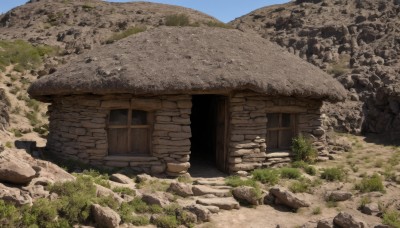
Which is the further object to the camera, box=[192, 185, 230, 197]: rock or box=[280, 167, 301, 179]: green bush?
box=[280, 167, 301, 179]: green bush

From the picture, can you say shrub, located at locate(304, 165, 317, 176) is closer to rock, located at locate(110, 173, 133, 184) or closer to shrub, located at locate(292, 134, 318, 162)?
shrub, located at locate(292, 134, 318, 162)

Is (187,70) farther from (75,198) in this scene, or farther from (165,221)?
(75,198)

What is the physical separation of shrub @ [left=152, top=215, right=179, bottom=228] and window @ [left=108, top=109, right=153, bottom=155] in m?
3.69

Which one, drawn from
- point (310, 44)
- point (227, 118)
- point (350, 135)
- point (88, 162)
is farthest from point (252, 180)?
point (310, 44)

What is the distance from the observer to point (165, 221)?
274 inches

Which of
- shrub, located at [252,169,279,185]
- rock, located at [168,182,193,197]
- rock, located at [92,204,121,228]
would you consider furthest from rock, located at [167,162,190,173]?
rock, located at [92,204,121,228]

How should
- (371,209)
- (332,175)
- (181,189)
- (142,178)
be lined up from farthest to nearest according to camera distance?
1. (332,175)
2. (142,178)
3. (181,189)
4. (371,209)

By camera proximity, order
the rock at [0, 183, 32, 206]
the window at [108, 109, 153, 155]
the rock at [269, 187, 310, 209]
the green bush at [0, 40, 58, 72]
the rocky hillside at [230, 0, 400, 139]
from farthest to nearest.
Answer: the green bush at [0, 40, 58, 72]
the rocky hillside at [230, 0, 400, 139]
the window at [108, 109, 153, 155]
the rock at [269, 187, 310, 209]
the rock at [0, 183, 32, 206]

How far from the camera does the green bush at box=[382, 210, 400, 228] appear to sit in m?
7.18

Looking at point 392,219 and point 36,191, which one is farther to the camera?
point 392,219

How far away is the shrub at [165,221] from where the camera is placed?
691 cm

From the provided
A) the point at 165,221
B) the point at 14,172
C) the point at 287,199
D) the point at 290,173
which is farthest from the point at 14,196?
the point at 290,173

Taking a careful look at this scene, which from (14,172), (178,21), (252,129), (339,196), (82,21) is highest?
(82,21)

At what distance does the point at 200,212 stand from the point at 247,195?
1.35 metres
